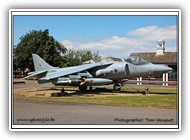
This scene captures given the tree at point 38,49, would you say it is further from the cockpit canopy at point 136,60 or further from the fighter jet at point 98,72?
the cockpit canopy at point 136,60

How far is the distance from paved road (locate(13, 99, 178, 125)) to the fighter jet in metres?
4.39

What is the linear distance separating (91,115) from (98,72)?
7010 millimetres

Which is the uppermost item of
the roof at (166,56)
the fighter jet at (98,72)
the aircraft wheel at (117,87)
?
the roof at (166,56)

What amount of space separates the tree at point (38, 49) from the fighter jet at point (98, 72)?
61cm

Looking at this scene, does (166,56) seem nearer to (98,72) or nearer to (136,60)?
(136,60)

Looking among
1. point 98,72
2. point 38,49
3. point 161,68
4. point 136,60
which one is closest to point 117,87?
point 98,72

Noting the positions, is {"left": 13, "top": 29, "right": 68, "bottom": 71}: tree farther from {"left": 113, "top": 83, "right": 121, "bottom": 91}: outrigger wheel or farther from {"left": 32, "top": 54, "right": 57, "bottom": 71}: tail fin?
{"left": 113, "top": 83, "right": 121, "bottom": 91}: outrigger wheel

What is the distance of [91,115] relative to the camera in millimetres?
8617

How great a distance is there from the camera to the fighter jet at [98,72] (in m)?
14.0

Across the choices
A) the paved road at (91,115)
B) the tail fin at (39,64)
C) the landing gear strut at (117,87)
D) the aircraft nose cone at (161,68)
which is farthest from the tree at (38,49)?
the aircraft nose cone at (161,68)

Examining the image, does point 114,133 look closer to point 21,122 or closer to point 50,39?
point 21,122
